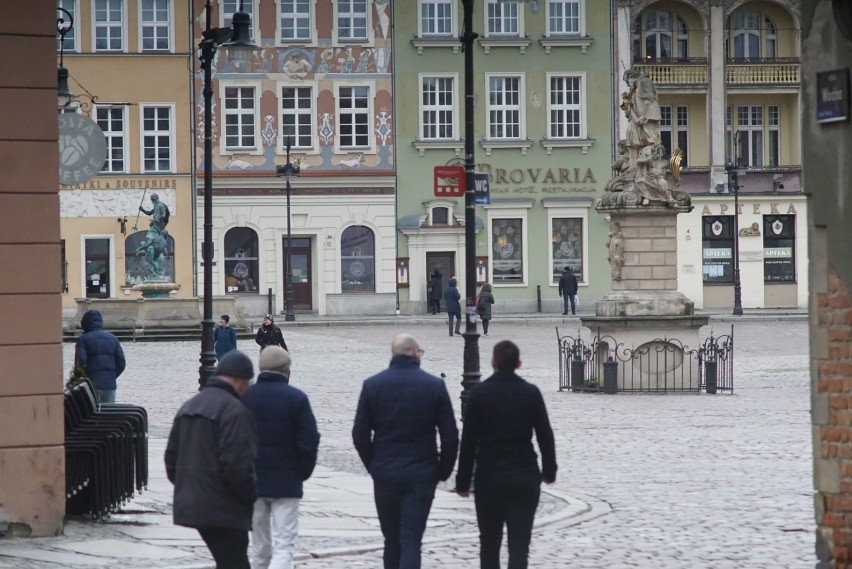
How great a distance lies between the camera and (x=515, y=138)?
195 feet

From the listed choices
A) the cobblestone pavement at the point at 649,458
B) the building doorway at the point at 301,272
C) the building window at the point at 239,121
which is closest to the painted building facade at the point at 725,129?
the building doorway at the point at 301,272

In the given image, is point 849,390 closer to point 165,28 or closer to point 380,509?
point 380,509

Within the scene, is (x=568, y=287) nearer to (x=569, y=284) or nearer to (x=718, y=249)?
(x=569, y=284)

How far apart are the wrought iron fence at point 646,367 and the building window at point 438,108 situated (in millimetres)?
31768

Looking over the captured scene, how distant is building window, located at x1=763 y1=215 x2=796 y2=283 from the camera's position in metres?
60.1

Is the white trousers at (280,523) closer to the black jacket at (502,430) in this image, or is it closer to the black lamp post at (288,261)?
the black jacket at (502,430)

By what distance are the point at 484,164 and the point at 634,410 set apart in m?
35.4

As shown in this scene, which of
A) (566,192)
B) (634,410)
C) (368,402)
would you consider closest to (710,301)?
(566,192)

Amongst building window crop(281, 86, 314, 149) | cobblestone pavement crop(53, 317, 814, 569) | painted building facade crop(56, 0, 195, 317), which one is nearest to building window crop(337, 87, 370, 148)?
building window crop(281, 86, 314, 149)

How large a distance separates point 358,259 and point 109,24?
11.4m

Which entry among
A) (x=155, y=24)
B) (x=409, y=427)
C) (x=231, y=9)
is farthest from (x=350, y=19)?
(x=409, y=427)

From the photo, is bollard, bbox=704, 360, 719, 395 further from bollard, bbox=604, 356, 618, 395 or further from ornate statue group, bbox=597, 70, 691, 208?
ornate statue group, bbox=597, 70, 691, 208

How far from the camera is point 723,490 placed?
50.6 ft

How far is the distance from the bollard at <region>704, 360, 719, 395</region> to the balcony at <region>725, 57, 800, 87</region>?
113 feet
